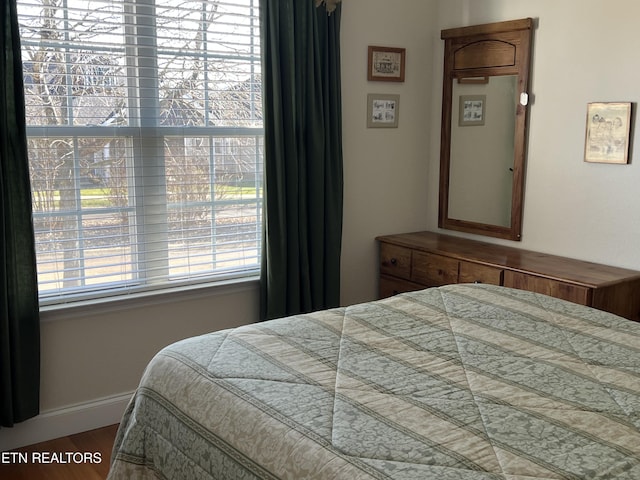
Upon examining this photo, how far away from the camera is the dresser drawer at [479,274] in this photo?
3.33 m

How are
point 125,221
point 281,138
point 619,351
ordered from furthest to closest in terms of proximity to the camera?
point 281,138
point 125,221
point 619,351

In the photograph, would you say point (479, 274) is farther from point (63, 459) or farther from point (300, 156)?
point (63, 459)

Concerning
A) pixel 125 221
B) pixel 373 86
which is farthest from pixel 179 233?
pixel 373 86

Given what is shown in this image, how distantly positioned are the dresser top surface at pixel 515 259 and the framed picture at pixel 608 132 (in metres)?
0.52

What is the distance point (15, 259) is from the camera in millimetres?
2844

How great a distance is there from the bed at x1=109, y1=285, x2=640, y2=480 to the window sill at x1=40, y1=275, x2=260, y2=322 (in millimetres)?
1297

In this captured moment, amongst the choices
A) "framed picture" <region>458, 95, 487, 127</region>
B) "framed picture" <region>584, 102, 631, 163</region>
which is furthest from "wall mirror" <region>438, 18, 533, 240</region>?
"framed picture" <region>584, 102, 631, 163</region>

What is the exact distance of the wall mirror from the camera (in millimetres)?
3645

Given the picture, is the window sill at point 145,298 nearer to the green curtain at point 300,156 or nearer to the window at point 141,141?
the window at point 141,141

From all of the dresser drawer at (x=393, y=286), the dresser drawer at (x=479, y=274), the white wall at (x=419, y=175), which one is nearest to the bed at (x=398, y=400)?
the dresser drawer at (x=479, y=274)

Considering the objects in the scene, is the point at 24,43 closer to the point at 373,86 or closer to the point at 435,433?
the point at 373,86

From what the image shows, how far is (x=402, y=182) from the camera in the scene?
415cm

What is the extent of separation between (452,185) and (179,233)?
5.48 feet

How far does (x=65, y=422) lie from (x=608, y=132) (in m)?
2.86
